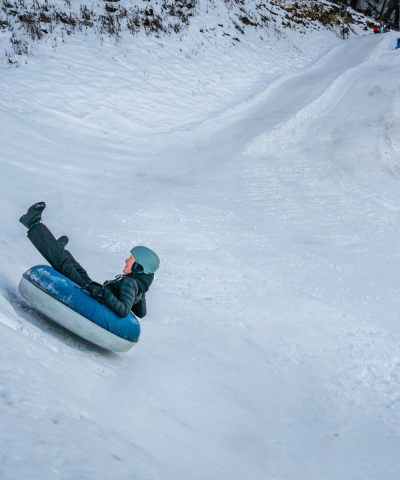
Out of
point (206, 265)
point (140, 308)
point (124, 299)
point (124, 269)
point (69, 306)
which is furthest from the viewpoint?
point (206, 265)

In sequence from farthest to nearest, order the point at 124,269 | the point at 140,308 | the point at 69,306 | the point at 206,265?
the point at 206,265
the point at 140,308
the point at 124,269
the point at 69,306

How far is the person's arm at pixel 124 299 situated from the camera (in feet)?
11.4

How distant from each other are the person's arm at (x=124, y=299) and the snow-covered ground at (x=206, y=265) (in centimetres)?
45

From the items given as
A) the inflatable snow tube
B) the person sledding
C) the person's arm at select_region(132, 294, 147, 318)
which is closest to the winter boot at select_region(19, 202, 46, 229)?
the person sledding

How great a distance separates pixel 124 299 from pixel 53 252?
761mm

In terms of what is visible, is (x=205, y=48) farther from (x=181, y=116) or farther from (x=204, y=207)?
(x=204, y=207)

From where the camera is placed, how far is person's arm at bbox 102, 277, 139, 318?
347 cm

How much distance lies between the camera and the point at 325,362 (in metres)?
4.45

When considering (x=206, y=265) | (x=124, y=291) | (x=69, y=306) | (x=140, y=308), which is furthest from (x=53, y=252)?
(x=206, y=265)

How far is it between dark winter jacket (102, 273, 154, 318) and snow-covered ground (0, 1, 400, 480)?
1.55ft

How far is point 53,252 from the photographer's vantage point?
3650 millimetres

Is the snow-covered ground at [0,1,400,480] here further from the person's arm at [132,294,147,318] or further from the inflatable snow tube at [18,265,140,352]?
the person's arm at [132,294,147,318]

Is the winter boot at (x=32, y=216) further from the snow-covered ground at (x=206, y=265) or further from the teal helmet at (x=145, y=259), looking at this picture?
the teal helmet at (x=145, y=259)

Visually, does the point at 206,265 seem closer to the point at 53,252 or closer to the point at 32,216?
the point at 53,252
